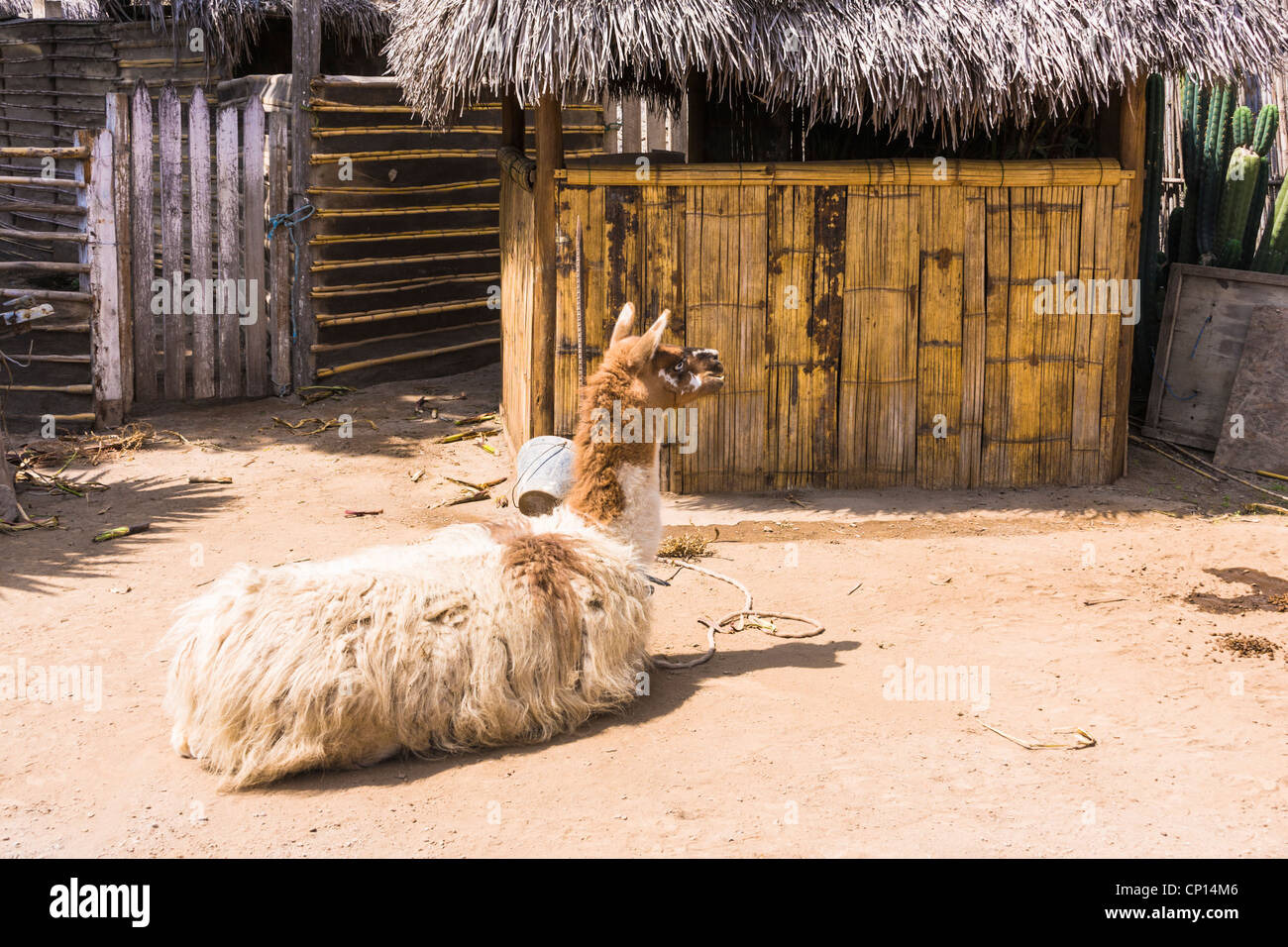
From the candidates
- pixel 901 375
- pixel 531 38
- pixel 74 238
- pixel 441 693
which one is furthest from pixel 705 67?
pixel 74 238

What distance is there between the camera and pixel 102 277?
9.63m

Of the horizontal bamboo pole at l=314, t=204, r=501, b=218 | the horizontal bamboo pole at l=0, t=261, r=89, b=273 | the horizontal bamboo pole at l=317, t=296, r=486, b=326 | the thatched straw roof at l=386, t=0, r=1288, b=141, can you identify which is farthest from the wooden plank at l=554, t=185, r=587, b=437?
the horizontal bamboo pole at l=0, t=261, r=89, b=273

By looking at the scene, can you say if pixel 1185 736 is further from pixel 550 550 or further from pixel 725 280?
pixel 725 280

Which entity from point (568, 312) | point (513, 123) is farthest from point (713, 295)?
point (513, 123)

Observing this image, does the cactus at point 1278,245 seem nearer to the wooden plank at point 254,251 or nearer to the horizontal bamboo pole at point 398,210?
the horizontal bamboo pole at point 398,210

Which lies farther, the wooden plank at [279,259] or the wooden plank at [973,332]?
the wooden plank at [279,259]

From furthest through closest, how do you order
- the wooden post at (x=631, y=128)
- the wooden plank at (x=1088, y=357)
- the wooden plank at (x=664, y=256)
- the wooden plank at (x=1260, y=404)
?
the wooden post at (x=631, y=128) < the wooden plank at (x=1260, y=404) < the wooden plank at (x=1088, y=357) < the wooden plank at (x=664, y=256)

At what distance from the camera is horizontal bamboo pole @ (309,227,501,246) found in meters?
10.9

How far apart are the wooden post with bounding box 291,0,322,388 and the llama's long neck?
6429 millimetres

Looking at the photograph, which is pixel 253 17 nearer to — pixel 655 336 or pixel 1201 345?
pixel 655 336

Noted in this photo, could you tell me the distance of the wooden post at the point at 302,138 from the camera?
414 inches

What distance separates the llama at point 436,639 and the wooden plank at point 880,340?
3349 millimetres

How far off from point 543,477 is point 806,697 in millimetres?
2404

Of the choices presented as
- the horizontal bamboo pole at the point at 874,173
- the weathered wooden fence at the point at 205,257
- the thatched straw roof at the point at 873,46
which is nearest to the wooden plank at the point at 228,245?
the weathered wooden fence at the point at 205,257
